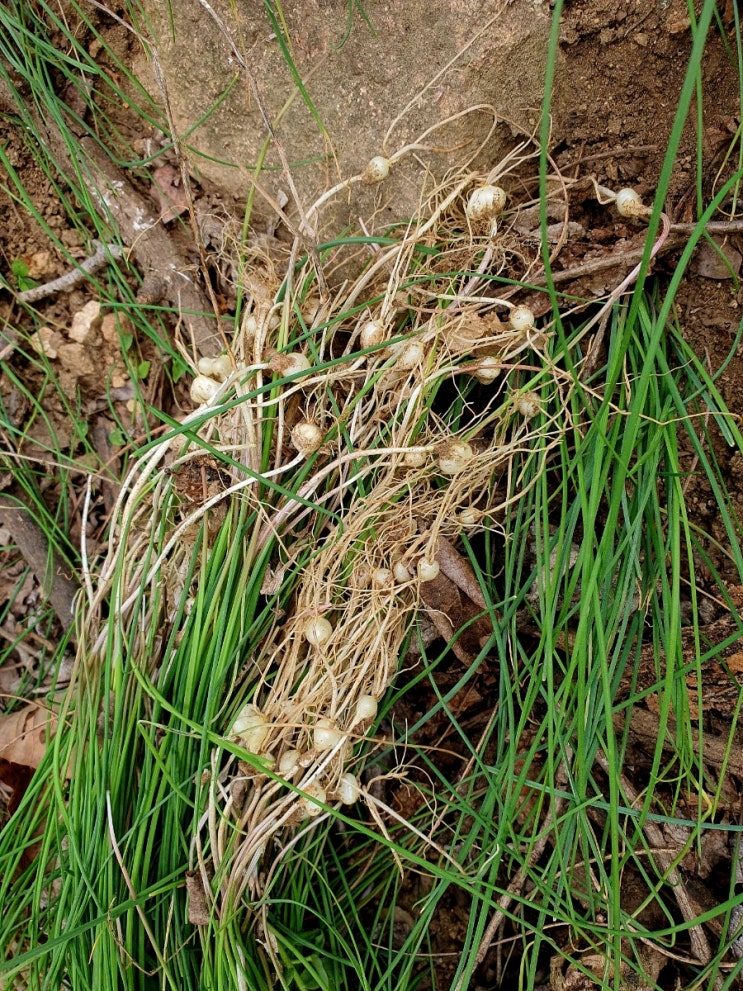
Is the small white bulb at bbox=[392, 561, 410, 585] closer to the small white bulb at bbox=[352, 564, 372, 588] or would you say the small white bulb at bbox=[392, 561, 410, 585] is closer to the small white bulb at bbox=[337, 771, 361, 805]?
the small white bulb at bbox=[352, 564, 372, 588]

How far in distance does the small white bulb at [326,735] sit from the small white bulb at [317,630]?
0.10 meters

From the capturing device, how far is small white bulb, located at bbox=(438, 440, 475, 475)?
0.90 metres

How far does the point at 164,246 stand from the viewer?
115 centimetres

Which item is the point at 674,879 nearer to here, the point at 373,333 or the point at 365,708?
the point at 365,708

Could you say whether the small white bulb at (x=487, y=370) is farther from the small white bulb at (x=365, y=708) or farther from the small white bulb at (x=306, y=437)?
the small white bulb at (x=365, y=708)

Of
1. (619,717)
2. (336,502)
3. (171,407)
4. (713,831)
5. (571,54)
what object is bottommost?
(713,831)

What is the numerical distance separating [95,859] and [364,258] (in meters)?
0.93

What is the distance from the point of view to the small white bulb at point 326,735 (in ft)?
2.94

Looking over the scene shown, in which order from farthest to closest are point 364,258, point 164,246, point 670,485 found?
point 164,246 < point 364,258 < point 670,485

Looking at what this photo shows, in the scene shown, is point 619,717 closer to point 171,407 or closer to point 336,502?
point 336,502

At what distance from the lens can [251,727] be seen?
0.91 m

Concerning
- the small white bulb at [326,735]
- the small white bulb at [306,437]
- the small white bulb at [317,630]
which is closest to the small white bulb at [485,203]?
the small white bulb at [306,437]

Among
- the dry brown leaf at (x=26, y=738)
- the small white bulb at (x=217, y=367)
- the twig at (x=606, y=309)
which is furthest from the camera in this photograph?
the dry brown leaf at (x=26, y=738)

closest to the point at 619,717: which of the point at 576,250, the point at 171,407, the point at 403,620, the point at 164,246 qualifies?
the point at 403,620
